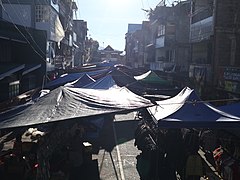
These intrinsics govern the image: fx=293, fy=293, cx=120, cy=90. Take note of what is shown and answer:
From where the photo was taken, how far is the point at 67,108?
8891mm

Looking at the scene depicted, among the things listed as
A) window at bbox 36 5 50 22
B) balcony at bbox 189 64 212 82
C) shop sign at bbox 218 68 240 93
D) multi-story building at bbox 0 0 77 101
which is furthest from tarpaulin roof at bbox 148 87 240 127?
window at bbox 36 5 50 22

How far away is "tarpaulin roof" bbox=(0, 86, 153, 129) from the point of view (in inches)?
319

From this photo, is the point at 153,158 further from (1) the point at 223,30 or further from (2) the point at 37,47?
(2) the point at 37,47

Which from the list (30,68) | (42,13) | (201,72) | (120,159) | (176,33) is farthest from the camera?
(176,33)

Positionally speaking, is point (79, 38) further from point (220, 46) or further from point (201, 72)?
point (220, 46)

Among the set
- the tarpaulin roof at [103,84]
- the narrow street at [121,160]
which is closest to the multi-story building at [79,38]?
the tarpaulin roof at [103,84]

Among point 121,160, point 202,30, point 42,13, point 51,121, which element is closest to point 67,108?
point 51,121

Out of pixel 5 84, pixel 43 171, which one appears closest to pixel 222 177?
pixel 43 171

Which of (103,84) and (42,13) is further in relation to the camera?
(42,13)

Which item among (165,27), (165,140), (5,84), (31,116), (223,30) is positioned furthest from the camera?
(165,27)

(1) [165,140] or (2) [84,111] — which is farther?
(1) [165,140]

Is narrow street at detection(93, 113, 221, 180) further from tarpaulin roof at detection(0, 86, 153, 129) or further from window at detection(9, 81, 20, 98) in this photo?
window at detection(9, 81, 20, 98)

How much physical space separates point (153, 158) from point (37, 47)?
53.4ft

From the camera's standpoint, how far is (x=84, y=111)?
8.69 metres
